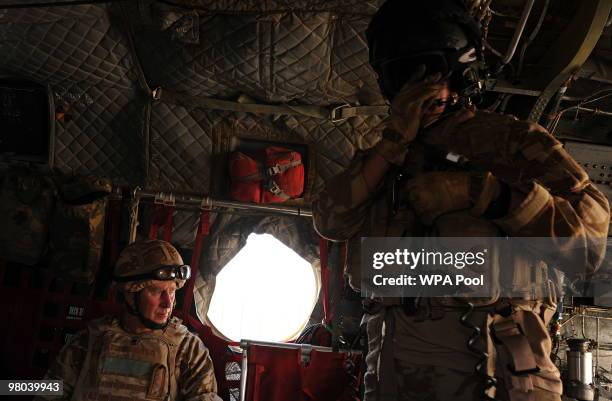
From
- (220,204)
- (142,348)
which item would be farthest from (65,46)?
(142,348)

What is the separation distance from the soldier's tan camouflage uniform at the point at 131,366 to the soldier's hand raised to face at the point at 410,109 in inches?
77.1

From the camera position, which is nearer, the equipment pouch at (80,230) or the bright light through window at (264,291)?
the equipment pouch at (80,230)

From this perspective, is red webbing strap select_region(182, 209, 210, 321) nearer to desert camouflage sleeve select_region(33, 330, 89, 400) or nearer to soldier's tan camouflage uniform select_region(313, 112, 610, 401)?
desert camouflage sleeve select_region(33, 330, 89, 400)

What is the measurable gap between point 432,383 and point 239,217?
7.25ft

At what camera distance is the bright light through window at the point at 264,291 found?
3.51 meters

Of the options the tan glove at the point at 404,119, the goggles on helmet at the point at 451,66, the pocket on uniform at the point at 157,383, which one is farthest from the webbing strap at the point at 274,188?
the tan glove at the point at 404,119

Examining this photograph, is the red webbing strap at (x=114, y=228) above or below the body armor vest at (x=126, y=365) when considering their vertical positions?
above

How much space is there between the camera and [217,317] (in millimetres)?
3514

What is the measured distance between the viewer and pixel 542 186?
1.47 metres

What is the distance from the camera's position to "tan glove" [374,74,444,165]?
1.51 metres

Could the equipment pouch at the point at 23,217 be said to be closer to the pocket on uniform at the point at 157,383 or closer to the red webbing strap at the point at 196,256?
the red webbing strap at the point at 196,256

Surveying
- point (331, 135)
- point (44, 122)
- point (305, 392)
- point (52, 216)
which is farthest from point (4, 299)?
point (331, 135)

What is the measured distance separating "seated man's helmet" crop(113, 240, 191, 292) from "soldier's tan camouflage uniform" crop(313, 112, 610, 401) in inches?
60.1

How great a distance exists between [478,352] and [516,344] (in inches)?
3.9
